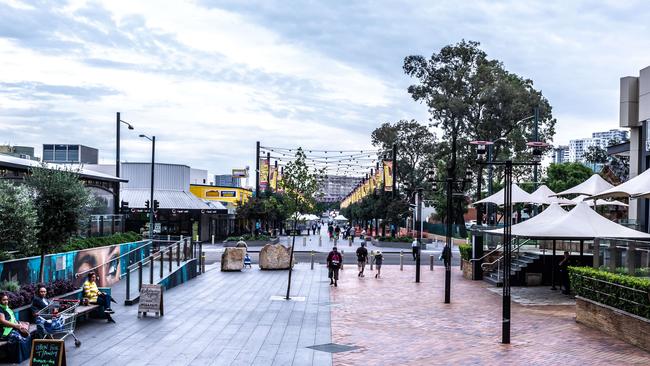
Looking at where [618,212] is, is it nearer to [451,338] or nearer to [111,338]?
[451,338]

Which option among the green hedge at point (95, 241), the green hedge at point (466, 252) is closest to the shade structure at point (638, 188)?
the green hedge at point (466, 252)

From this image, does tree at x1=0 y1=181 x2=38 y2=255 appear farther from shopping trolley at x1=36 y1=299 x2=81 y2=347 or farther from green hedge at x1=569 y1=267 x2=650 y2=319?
green hedge at x1=569 y1=267 x2=650 y2=319

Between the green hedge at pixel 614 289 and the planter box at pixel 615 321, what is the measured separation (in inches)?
4.7

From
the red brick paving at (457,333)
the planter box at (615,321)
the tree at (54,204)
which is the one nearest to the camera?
the red brick paving at (457,333)

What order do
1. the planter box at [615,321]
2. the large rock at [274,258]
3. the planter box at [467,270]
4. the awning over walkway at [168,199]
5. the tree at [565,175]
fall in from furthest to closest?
the tree at [565,175] → the awning over walkway at [168,199] → the large rock at [274,258] → the planter box at [467,270] → the planter box at [615,321]

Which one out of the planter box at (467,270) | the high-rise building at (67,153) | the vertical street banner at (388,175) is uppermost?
the high-rise building at (67,153)

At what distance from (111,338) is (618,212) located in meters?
41.3

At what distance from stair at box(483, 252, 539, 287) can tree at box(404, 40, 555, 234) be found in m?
25.1

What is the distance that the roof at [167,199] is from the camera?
60.8 meters

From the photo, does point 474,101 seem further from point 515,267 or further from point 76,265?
point 76,265

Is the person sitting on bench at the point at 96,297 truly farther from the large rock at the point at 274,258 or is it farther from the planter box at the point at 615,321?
the large rock at the point at 274,258

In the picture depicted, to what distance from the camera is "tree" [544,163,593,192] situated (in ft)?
245

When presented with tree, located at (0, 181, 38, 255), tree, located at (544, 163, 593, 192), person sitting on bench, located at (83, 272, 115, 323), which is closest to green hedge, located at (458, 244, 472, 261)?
person sitting on bench, located at (83, 272, 115, 323)

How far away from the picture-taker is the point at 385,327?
16828 millimetres
